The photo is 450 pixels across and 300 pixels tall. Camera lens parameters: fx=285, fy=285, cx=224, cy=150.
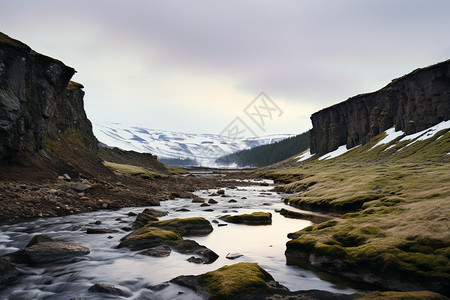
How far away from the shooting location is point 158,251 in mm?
16281

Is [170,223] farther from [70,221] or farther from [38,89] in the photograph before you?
[38,89]

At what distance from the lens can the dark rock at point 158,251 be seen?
1611cm

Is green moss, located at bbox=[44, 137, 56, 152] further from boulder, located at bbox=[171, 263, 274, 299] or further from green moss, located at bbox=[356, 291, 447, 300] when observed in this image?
green moss, located at bbox=[356, 291, 447, 300]

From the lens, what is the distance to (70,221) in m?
23.5

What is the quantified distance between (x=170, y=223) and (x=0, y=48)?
28490 millimetres

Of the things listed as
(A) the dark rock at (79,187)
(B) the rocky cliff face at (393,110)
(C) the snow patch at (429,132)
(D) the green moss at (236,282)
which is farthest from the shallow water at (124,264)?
(B) the rocky cliff face at (393,110)

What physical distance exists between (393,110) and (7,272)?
173 metres

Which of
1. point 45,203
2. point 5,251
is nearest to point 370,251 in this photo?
point 5,251

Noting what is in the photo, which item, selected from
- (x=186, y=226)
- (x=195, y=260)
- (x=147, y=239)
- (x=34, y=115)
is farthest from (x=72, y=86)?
(x=195, y=260)

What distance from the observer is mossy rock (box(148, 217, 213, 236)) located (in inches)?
848

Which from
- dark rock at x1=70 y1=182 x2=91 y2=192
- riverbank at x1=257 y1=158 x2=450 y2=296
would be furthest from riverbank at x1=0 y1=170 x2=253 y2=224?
riverbank at x1=257 y1=158 x2=450 y2=296

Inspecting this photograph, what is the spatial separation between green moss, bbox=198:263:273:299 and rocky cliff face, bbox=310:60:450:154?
135 meters

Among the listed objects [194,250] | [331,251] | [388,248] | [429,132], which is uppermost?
[429,132]

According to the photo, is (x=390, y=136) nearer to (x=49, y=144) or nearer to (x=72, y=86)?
(x=72, y=86)
